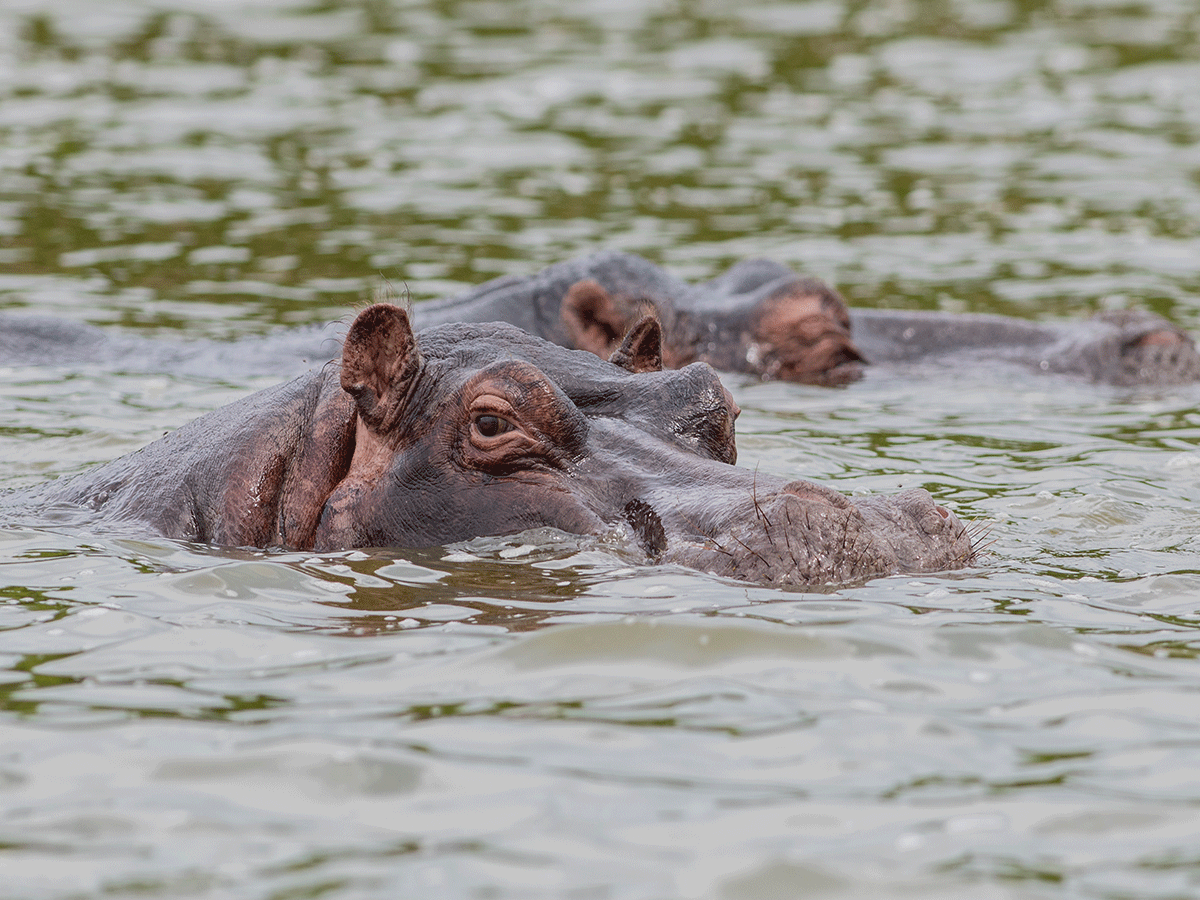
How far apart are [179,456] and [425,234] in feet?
30.8

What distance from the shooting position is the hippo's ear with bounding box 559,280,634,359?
34.9 feet

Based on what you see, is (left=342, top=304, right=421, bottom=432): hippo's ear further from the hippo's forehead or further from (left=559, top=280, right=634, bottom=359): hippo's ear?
(left=559, top=280, right=634, bottom=359): hippo's ear

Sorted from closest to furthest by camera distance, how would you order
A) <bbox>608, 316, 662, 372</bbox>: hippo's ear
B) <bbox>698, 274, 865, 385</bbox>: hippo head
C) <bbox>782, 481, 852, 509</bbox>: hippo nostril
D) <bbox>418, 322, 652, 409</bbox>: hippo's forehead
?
<bbox>782, 481, 852, 509</bbox>: hippo nostril < <bbox>418, 322, 652, 409</bbox>: hippo's forehead < <bbox>608, 316, 662, 372</bbox>: hippo's ear < <bbox>698, 274, 865, 385</bbox>: hippo head

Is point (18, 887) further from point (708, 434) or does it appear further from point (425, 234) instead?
point (425, 234)

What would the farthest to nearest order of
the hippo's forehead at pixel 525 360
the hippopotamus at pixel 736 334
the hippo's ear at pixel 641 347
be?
the hippopotamus at pixel 736 334
the hippo's ear at pixel 641 347
the hippo's forehead at pixel 525 360

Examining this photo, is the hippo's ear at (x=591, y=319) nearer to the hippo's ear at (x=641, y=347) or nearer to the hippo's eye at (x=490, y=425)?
the hippo's ear at (x=641, y=347)

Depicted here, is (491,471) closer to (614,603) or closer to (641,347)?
(614,603)

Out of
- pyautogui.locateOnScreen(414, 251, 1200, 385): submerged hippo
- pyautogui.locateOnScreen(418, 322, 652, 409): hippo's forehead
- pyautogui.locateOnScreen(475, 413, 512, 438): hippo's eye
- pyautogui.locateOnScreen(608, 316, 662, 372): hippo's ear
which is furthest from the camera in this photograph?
pyautogui.locateOnScreen(414, 251, 1200, 385): submerged hippo

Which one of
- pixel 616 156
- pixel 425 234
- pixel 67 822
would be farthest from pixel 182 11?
pixel 67 822

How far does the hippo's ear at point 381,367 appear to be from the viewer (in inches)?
244

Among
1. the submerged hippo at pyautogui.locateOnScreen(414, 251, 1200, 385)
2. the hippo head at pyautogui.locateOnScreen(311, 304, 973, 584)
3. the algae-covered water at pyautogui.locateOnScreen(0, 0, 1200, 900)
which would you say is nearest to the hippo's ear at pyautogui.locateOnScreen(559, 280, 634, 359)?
the submerged hippo at pyautogui.locateOnScreen(414, 251, 1200, 385)

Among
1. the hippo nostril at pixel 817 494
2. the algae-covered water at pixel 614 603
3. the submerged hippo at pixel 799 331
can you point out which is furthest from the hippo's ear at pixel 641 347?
the submerged hippo at pixel 799 331

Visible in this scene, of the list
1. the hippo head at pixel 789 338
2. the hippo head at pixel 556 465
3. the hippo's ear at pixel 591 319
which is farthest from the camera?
the hippo head at pixel 789 338

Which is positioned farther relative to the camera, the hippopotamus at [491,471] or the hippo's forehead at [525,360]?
the hippo's forehead at [525,360]
